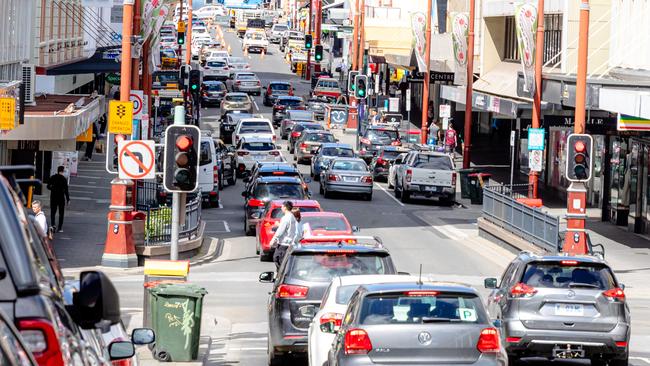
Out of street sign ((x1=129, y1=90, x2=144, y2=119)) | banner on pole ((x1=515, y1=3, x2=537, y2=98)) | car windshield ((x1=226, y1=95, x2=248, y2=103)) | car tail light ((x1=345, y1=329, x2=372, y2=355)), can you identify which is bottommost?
car tail light ((x1=345, y1=329, x2=372, y2=355))

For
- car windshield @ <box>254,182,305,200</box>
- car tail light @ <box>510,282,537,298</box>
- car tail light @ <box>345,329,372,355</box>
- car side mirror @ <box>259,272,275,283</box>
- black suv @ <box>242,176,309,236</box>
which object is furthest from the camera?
car windshield @ <box>254,182,305,200</box>

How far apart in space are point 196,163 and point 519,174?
41561 mm

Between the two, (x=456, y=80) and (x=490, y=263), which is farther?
(x=456, y=80)

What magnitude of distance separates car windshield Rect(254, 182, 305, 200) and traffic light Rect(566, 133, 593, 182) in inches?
375

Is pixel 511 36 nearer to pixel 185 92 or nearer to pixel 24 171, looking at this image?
pixel 185 92

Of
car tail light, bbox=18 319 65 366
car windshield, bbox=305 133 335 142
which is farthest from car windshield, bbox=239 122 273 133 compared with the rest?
car tail light, bbox=18 319 65 366

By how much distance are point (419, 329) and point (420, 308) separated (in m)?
0.36

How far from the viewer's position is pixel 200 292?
17.6 metres

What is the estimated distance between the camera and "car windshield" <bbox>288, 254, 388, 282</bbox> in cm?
1720

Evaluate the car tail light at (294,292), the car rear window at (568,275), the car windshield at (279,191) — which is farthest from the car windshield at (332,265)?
the car windshield at (279,191)

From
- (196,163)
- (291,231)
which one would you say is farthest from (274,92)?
(196,163)

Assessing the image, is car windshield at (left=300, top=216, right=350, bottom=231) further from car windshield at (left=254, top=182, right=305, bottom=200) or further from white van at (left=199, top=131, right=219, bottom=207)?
white van at (left=199, top=131, right=219, bottom=207)

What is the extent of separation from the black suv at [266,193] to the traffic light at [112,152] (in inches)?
276

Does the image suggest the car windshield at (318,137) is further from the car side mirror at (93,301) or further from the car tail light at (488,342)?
the car side mirror at (93,301)
